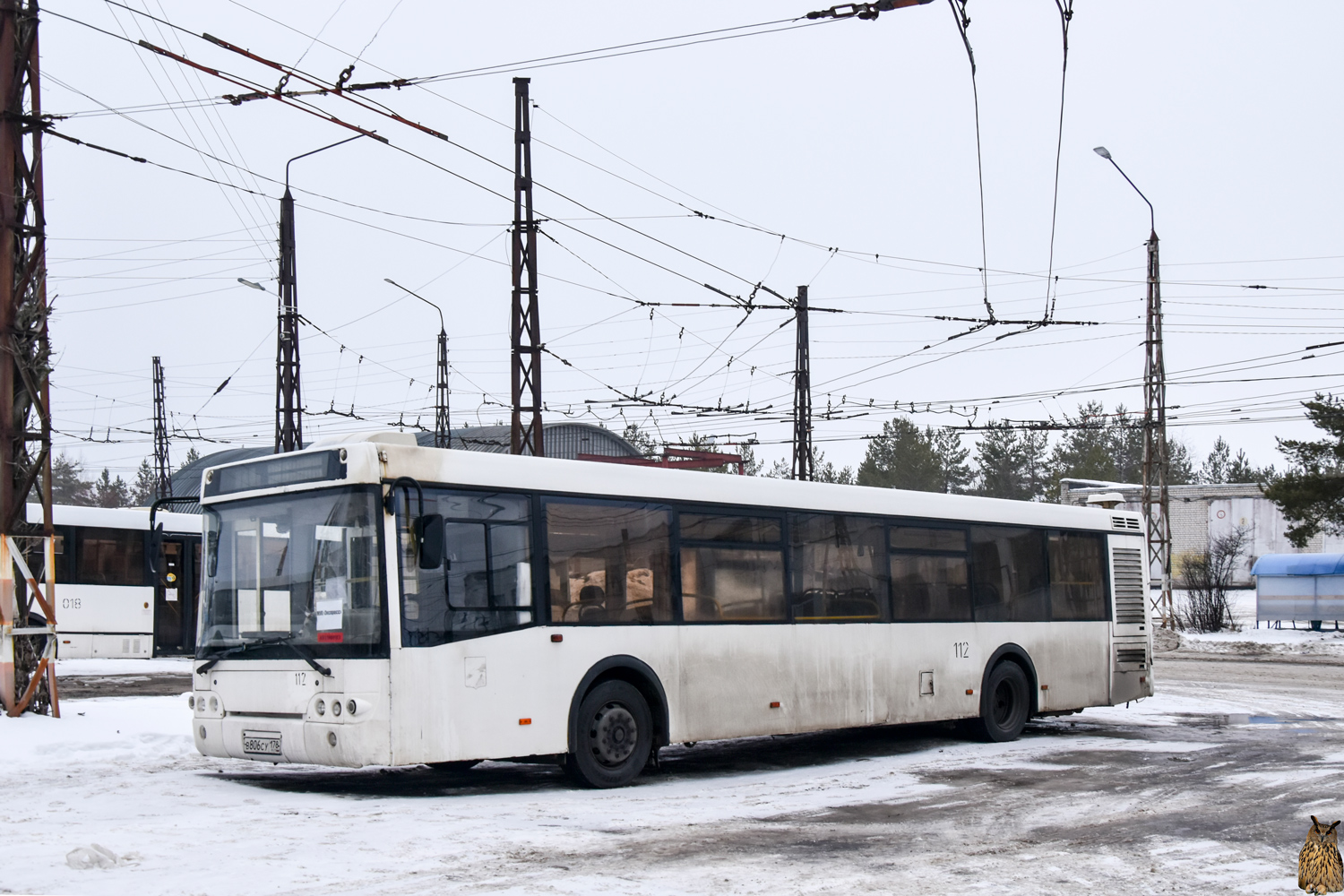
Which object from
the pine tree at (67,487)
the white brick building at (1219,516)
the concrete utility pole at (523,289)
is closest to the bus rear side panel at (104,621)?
the concrete utility pole at (523,289)

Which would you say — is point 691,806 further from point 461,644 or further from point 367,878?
point 367,878

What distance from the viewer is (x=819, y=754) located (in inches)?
543

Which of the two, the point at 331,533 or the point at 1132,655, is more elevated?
the point at 331,533

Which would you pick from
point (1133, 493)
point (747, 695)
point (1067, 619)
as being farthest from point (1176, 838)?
point (1133, 493)

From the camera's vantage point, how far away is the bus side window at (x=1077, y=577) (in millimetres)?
15945

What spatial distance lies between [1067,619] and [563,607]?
777 centimetres

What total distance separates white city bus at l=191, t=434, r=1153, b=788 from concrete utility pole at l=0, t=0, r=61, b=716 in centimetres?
376

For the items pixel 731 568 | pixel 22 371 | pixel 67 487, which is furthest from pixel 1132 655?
pixel 67 487

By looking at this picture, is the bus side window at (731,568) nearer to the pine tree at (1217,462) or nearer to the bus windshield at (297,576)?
the bus windshield at (297,576)

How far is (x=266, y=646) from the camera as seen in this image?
10.1m

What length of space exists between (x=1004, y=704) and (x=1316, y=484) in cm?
2600

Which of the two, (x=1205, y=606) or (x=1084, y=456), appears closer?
(x=1205, y=606)

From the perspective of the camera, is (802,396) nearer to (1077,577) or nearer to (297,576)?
(1077,577)

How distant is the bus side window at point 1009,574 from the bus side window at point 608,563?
4815 millimetres
